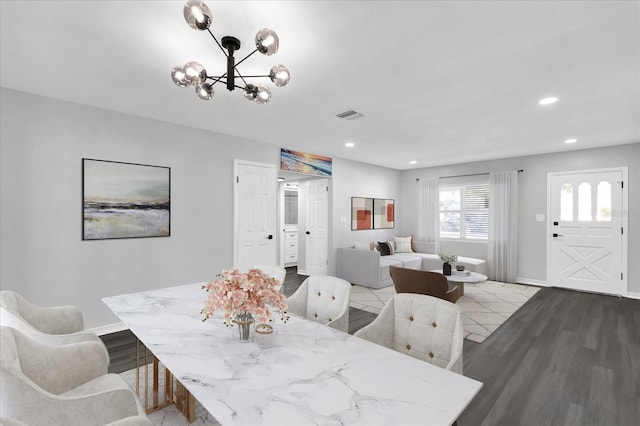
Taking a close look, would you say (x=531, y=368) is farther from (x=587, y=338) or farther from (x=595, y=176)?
(x=595, y=176)

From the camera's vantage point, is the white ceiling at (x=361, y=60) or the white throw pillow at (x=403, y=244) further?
the white throw pillow at (x=403, y=244)

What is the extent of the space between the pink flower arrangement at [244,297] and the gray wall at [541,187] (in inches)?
245

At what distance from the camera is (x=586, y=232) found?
5.43 metres

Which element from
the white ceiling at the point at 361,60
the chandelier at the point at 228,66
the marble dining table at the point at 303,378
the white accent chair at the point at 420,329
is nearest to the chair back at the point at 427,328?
the white accent chair at the point at 420,329

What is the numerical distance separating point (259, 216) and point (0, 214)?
9.44 feet

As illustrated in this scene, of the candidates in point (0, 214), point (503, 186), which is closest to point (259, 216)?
point (0, 214)

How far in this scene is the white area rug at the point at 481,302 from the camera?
3771 millimetres

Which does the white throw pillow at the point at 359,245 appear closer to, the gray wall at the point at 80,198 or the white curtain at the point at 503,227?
the gray wall at the point at 80,198

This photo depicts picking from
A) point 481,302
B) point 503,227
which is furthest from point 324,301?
point 503,227

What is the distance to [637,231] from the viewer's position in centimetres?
498

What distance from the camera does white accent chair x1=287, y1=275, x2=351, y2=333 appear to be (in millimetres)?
2115

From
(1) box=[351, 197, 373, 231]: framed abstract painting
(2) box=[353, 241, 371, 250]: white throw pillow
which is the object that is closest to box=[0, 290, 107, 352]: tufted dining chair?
(2) box=[353, 241, 371, 250]: white throw pillow

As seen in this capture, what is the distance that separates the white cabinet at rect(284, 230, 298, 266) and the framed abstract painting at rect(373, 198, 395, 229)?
2168mm

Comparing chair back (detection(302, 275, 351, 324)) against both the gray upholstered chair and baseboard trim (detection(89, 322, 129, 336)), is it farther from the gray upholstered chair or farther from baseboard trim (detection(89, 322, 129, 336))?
baseboard trim (detection(89, 322, 129, 336))
